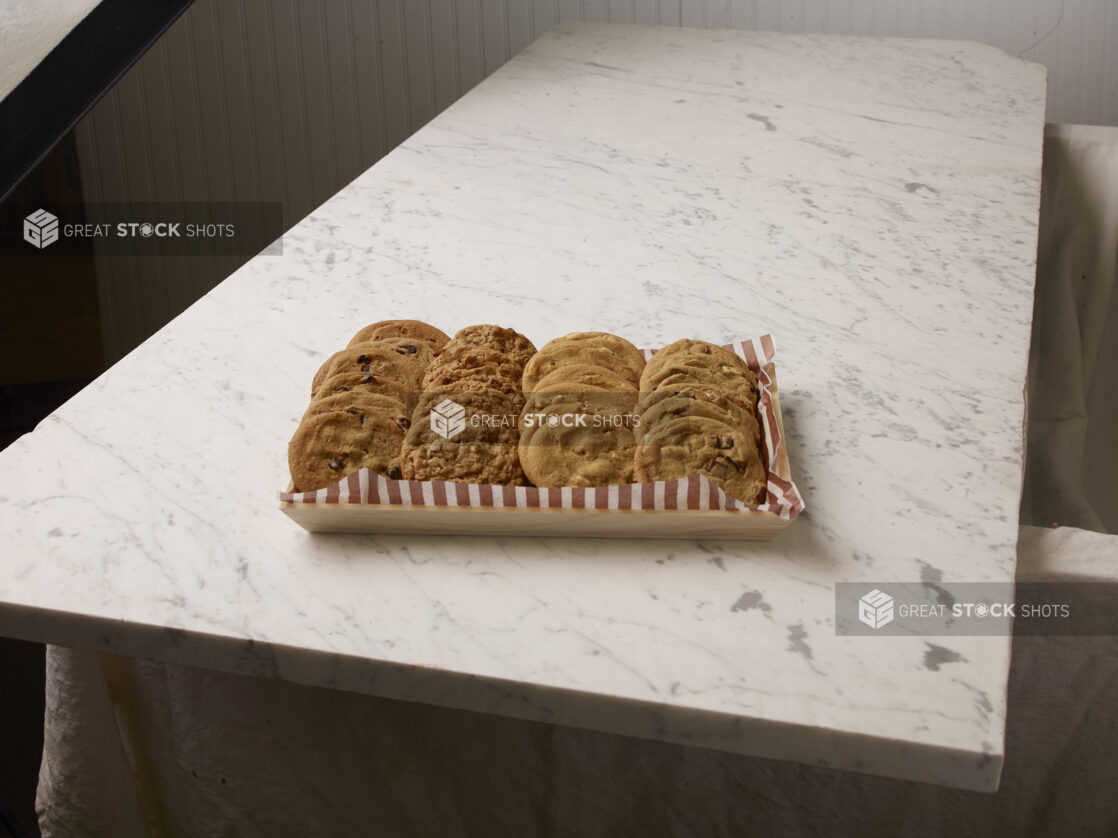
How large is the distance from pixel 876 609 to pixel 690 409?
25 centimetres

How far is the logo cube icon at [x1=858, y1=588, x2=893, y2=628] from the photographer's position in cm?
88

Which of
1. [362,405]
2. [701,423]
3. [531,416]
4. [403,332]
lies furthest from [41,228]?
[701,423]

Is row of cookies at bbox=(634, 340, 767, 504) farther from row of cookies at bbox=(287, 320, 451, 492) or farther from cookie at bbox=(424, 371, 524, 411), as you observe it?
row of cookies at bbox=(287, 320, 451, 492)

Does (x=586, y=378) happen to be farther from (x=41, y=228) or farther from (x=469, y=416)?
(x=41, y=228)

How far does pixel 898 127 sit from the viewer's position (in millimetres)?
1966

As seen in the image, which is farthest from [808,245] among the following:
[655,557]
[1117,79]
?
[1117,79]

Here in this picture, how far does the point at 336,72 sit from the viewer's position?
2889 mm

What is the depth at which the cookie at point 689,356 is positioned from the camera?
1105mm

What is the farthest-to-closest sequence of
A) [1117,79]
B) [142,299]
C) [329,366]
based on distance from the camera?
[142,299] → [1117,79] → [329,366]

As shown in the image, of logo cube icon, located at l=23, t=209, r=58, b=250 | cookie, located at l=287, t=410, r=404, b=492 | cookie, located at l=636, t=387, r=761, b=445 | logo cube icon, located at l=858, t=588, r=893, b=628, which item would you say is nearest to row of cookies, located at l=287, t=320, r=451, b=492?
cookie, located at l=287, t=410, r=404, b=492

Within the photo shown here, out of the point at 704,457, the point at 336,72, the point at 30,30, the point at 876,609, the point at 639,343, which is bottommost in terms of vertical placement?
the point at 876,609

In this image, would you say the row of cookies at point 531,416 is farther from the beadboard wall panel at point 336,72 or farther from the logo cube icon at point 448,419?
the beadboard wall panel at point 336,72

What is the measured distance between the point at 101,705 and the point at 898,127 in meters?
1.61

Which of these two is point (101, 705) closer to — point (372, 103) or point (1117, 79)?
point (372, 103)
